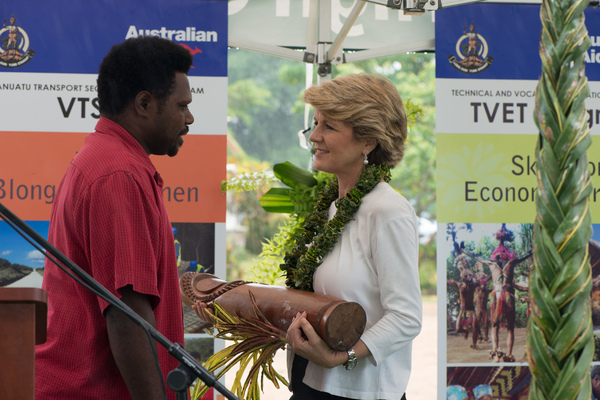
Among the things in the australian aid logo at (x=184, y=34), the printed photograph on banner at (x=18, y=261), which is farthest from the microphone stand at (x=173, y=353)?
the australian aid logo at (x=184, y=34)

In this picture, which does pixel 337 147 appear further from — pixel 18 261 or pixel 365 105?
pixel 18 261

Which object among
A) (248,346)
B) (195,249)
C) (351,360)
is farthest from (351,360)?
(195,249)

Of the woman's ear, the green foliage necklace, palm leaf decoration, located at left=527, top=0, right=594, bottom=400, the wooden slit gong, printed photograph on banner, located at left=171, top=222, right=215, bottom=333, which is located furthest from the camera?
printed photograph on banner, located at left=171, top=222, right=215, bottom=333

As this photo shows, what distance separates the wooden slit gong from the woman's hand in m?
0.02

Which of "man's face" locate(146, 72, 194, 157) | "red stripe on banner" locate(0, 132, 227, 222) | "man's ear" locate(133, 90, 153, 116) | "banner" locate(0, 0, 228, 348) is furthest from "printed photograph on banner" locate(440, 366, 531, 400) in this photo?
"man's ear" locate(133, 90, 153, 116)

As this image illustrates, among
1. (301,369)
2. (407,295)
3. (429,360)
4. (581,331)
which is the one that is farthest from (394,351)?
(429,360)

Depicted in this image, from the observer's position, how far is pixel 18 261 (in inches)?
145

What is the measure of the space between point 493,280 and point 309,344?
2.37 meters

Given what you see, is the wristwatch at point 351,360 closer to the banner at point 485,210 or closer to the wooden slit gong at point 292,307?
the wooden slit gong at point 292,307

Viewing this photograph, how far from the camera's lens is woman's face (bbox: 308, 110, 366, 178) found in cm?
228

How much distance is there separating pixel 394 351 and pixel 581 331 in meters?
1.41

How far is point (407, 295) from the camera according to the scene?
6.41 ft

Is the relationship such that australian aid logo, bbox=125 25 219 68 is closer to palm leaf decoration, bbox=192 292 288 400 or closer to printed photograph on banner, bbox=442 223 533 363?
printed photograph on banner, bbox=442 223 533 363

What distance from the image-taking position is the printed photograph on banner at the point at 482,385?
383cm
